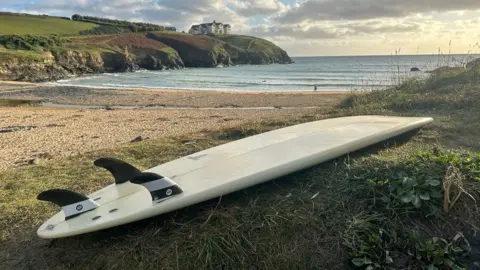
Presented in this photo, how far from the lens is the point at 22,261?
2.86 metres

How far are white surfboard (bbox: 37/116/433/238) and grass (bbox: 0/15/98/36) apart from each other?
69.7 meters

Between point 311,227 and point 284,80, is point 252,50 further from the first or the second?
point 311,227

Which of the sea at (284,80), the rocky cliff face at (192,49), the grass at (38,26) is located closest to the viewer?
the sea at (284,80)

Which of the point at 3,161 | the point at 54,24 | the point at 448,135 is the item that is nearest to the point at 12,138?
the point at 3,161

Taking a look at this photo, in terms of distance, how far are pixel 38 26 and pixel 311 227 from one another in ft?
273

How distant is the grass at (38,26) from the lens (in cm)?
6556

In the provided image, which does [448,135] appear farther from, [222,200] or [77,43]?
[77,43]

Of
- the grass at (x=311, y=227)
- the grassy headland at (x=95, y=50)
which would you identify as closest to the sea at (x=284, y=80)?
the grassy headland at (x=95, y=50)

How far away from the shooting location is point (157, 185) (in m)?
2.87

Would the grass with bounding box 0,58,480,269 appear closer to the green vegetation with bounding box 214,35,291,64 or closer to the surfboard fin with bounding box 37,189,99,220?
the surfboard fin with bounding box 37,189,99,220

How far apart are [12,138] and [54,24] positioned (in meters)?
80.7

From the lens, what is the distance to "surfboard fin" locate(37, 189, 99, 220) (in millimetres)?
2791

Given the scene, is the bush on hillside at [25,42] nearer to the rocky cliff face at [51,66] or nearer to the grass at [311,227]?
the rocky cliff face at [51,66]

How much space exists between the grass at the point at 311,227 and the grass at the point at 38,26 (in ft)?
230
